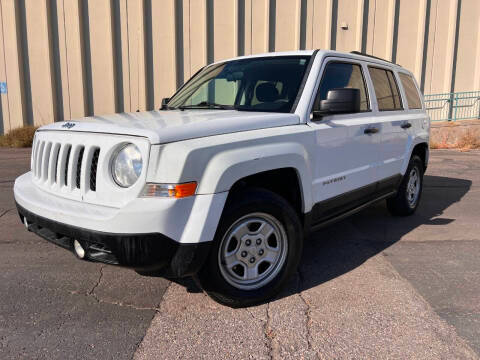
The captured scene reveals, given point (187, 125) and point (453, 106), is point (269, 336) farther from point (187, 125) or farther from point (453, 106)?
point (453, 106)

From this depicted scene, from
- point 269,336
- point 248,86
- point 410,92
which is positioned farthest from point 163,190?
point 410,92

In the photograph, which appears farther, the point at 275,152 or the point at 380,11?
the point at 380,11

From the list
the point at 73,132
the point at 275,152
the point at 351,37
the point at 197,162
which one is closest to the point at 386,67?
the point at 275,152

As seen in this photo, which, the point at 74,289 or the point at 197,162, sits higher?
the point at 197,162

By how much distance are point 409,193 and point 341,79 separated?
2.25 meters

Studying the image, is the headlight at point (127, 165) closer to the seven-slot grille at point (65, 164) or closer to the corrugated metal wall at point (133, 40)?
the seven-slot grille at point (65, 164)

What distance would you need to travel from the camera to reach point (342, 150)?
348 cm

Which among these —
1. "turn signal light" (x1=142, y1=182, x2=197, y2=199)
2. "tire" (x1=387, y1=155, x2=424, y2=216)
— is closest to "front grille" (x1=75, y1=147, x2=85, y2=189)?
"turn signal light" (x1=142, y1=182, x2=197, y2=199)

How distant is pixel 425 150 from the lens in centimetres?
550

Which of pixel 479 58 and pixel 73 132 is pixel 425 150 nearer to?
pixel 73 132

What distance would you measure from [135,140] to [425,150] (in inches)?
176

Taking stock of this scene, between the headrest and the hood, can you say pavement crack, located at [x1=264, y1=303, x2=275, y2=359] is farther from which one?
the headrest

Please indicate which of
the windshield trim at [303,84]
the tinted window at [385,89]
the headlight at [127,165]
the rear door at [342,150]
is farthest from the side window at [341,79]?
the headlight at [127,165]

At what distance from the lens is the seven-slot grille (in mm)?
2504
